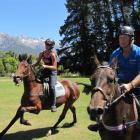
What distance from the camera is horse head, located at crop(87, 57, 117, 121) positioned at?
263 inches

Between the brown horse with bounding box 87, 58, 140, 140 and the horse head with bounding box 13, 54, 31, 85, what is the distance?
5869 mm

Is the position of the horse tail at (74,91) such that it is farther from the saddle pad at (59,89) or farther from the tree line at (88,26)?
the tree line at (88,26)

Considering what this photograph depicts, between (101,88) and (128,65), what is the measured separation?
53.5 inches

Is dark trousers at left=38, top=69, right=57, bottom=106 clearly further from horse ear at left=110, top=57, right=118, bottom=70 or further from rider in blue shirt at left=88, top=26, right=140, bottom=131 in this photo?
horse ear at left=110, top=57, right=118, bottom=70

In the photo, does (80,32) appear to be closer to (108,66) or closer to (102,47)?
(102,47)

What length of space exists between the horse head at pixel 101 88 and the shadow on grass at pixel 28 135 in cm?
696

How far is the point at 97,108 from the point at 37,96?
7.85 metres

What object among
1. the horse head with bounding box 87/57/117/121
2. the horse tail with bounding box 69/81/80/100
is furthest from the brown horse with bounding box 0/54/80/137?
the horse head with bounding box 87/57/117/121

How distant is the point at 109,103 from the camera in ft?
23.7

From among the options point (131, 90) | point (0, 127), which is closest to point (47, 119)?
point (0, 127)

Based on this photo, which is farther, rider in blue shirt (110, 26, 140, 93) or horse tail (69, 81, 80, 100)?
horse tail (69, 81, 80, 100)

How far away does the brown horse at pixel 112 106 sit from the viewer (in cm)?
697

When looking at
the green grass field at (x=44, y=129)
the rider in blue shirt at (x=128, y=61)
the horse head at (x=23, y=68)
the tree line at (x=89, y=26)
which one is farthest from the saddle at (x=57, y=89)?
the tree line at (x=89, y=26)

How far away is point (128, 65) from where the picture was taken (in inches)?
320
